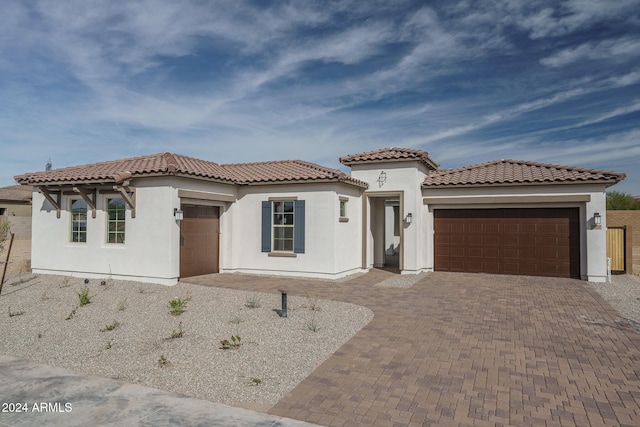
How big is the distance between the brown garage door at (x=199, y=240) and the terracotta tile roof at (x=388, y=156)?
18.5 feet

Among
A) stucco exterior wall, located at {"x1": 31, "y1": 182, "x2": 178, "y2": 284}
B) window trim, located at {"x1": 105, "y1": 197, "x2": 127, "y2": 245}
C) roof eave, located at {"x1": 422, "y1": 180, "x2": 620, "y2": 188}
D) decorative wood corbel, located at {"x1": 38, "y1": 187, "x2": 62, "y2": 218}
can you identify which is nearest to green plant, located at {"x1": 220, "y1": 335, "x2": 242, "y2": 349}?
stucco exterior wall, located at {"x1": 31, "y1": 182, "x2": 178, "y2": 284}

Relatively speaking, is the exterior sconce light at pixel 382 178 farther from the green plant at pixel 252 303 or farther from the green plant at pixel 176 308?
the green plant at pixel 176 308

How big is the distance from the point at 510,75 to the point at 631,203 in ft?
76.0

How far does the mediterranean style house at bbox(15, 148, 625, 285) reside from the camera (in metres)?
12.9

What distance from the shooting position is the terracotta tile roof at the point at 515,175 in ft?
46.0

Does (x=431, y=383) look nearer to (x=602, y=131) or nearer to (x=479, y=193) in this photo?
(x=479, y=193)

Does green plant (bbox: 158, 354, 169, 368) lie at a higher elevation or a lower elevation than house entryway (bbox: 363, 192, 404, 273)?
lower

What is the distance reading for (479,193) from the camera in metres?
15.6

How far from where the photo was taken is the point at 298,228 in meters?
14.5

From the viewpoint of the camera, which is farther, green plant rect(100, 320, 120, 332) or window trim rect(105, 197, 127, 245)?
window trim rect(105, 197, 127, 245)

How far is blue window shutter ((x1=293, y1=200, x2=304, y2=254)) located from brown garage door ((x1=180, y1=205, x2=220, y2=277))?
9.76 feet

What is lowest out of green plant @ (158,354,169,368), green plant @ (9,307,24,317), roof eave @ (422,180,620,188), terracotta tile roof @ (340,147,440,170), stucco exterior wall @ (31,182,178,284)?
green plant @ (158,354,169,368)

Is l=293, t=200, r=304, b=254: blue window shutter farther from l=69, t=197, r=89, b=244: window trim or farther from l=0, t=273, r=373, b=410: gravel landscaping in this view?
l=69, t=197, r=89, b=244: window trim

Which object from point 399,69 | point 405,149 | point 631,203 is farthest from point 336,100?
point 631,203
